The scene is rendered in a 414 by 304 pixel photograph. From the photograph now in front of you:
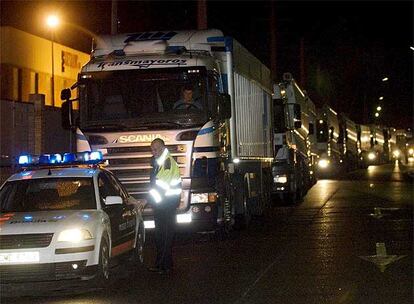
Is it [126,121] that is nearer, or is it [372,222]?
[126,121]

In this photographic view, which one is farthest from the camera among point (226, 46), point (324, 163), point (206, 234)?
point (324, 163)

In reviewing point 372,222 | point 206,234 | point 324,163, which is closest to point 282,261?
point 206,234

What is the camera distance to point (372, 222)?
63.8ft

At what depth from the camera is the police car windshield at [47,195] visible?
11469mm

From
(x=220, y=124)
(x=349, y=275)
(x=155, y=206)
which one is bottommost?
(x=349, y=275)

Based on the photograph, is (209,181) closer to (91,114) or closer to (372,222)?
(91,114)

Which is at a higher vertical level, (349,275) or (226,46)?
(226,46)

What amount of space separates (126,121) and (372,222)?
23.0ft

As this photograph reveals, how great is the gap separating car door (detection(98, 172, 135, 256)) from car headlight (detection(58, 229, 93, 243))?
2.75 feet

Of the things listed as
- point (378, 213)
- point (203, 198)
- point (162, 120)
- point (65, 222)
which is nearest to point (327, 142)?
point (378, 213)

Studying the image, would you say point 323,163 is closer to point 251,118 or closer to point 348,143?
point 348,143

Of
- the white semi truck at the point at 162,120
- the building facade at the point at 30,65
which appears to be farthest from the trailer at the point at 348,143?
the white semi truck at the point at 162,120

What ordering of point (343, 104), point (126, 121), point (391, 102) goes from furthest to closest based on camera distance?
point (391, 102) < point (343, 104) < point (126, 121)

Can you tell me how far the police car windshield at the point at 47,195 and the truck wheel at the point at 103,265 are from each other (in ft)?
2.08
